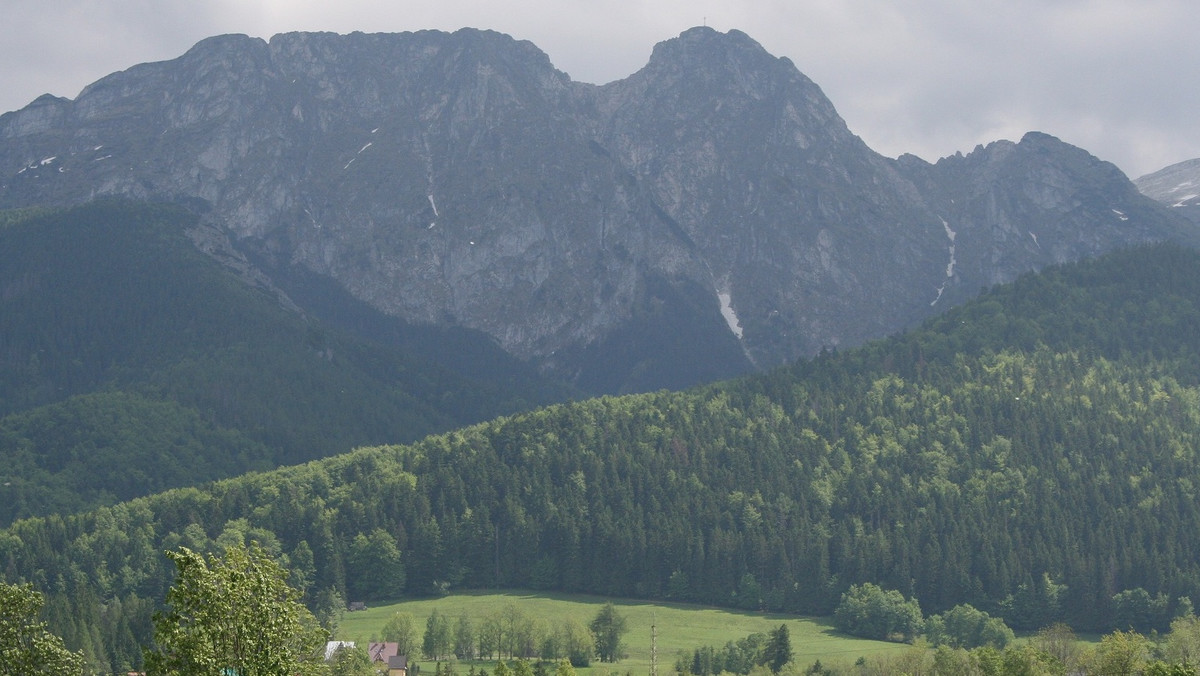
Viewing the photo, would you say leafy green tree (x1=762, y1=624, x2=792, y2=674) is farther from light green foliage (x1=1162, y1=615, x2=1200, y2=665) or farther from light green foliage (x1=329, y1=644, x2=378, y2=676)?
light green foliage (x1=329, y1=644, x2=378, y2=676)

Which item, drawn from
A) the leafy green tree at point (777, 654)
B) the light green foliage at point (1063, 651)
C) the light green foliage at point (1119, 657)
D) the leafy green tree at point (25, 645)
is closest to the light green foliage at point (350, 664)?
the leafy green tree at point (777, 654)

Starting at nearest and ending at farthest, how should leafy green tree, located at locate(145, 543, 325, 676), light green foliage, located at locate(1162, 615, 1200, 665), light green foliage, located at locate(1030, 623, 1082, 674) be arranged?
leafy green tree, located at locate(145, 543, 325, 676), light green foliage, located at locate(1030, 623, 1082, 674), light green foliage, located at locate(1162, 615, 1200, 665)

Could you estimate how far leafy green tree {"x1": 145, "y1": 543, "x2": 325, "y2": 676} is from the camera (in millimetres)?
62438

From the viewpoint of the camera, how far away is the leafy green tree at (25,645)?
70562 mm

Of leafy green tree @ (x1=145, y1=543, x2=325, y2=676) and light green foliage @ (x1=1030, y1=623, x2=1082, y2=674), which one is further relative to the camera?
light green foliage @ (x1=1030, y1=623, x2=1082, y2=674)

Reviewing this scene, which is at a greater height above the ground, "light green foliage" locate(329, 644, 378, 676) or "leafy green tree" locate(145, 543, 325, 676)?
"leafy green tree" locate(145, 543, 325, 676)

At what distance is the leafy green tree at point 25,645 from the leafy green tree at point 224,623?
10.1 metres

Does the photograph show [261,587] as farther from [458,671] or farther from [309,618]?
[458,671]

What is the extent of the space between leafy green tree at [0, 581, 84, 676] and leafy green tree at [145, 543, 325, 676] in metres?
10.1

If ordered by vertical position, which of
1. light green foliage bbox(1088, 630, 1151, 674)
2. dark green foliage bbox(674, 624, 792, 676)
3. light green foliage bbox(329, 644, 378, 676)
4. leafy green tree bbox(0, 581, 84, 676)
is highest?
leafy green tree bbox(0, 581, 84, 676)

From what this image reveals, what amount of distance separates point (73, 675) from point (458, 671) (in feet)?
411

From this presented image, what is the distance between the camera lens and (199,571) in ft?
206

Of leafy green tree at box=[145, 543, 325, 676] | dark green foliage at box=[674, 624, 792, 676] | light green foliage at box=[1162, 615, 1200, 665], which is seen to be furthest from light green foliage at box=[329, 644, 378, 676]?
light green foliage at box=[1162, 615, 1200, 665]

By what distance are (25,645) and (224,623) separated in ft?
49.0
